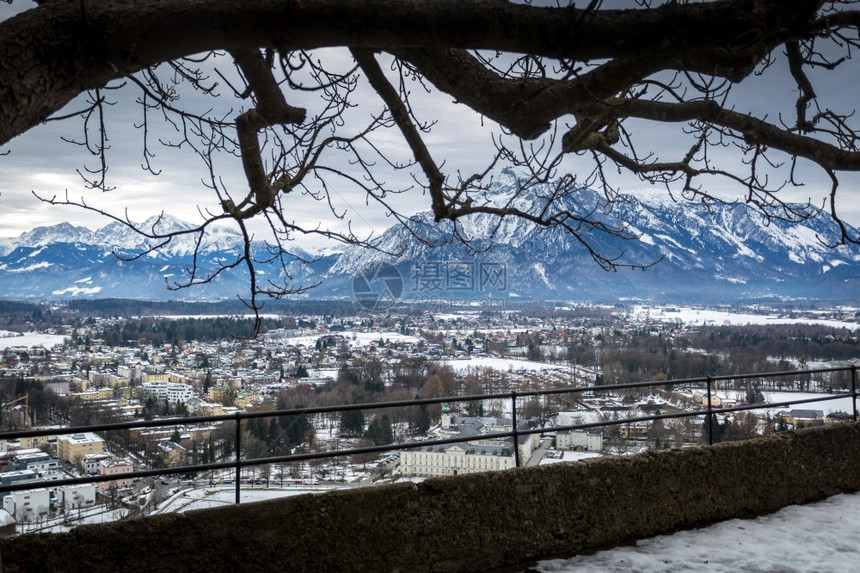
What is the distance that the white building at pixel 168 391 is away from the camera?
19781 millimetres

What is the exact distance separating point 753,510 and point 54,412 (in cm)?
1644

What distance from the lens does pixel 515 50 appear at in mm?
2459

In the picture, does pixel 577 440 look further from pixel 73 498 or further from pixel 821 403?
pixel 821 403

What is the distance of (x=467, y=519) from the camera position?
13.0ft

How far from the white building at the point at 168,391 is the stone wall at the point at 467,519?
16.8 metres

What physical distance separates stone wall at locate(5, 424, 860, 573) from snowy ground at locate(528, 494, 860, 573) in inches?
6.1

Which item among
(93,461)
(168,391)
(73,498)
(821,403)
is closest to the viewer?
(73,498)

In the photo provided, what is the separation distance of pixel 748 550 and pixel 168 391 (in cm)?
2007

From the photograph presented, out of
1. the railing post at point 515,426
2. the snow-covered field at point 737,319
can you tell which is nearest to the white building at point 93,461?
the railing post at point 515,426

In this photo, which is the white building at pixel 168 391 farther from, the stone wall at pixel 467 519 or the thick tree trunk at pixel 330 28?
the thick tree trunk at pixel 330 28

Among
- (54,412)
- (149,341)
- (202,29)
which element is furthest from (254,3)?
(149,341)

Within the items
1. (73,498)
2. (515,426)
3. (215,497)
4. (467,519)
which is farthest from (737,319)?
(73,498)

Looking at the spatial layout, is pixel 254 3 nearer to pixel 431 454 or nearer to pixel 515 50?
pixel 515 50

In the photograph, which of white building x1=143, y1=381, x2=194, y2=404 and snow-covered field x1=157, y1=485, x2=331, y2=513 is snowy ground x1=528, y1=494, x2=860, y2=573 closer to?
snow-covered field x1=157, y1=485, x2=331, y2=513
